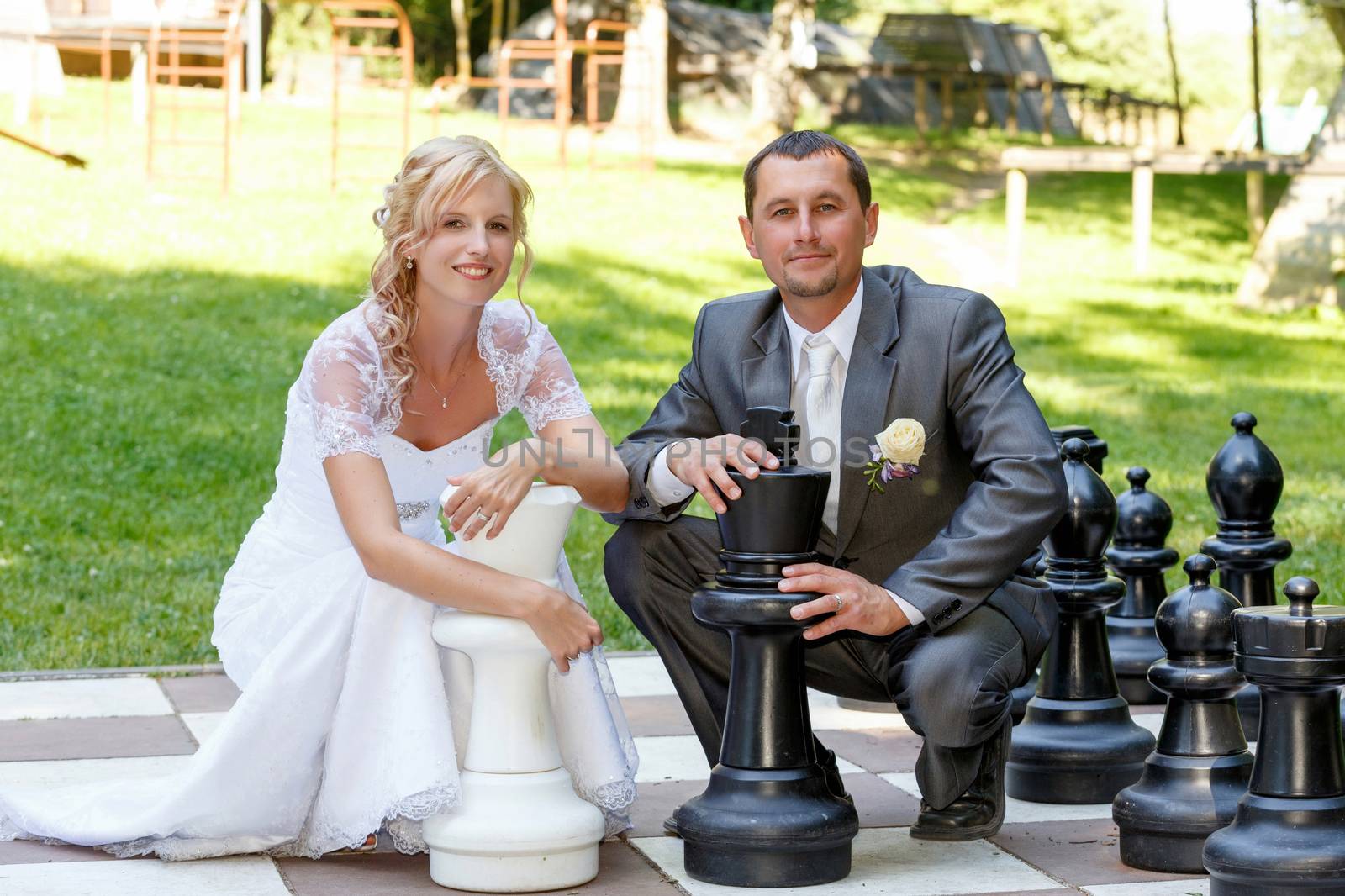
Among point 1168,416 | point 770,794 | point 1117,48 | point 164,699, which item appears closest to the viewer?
point 770,794

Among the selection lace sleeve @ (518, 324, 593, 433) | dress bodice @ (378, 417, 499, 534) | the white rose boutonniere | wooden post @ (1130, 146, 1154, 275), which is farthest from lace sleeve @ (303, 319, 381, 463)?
wooden post @ (1130, 146, 1154, 275)

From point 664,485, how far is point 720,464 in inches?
13.5

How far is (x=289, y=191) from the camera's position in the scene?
11.6 metres

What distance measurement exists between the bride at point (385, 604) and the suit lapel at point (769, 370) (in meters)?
0.30

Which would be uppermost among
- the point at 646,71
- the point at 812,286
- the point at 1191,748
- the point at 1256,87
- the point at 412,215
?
the point at 646,71

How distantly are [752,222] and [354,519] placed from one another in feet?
3.14

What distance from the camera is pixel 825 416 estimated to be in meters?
3.11

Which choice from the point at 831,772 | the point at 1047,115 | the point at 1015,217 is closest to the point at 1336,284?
the point at 1015,217

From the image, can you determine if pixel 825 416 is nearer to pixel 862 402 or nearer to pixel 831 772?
pixel 862 402

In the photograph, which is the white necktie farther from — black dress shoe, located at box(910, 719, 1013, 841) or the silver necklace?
the silver necklace

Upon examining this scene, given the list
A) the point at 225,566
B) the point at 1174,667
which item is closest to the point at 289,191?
the point at 225,566

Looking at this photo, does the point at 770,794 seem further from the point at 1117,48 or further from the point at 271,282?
the point at 1117,48

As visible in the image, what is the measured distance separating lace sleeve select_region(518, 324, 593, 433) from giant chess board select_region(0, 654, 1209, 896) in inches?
31.8

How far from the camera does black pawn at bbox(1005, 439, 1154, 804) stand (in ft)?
10.8
